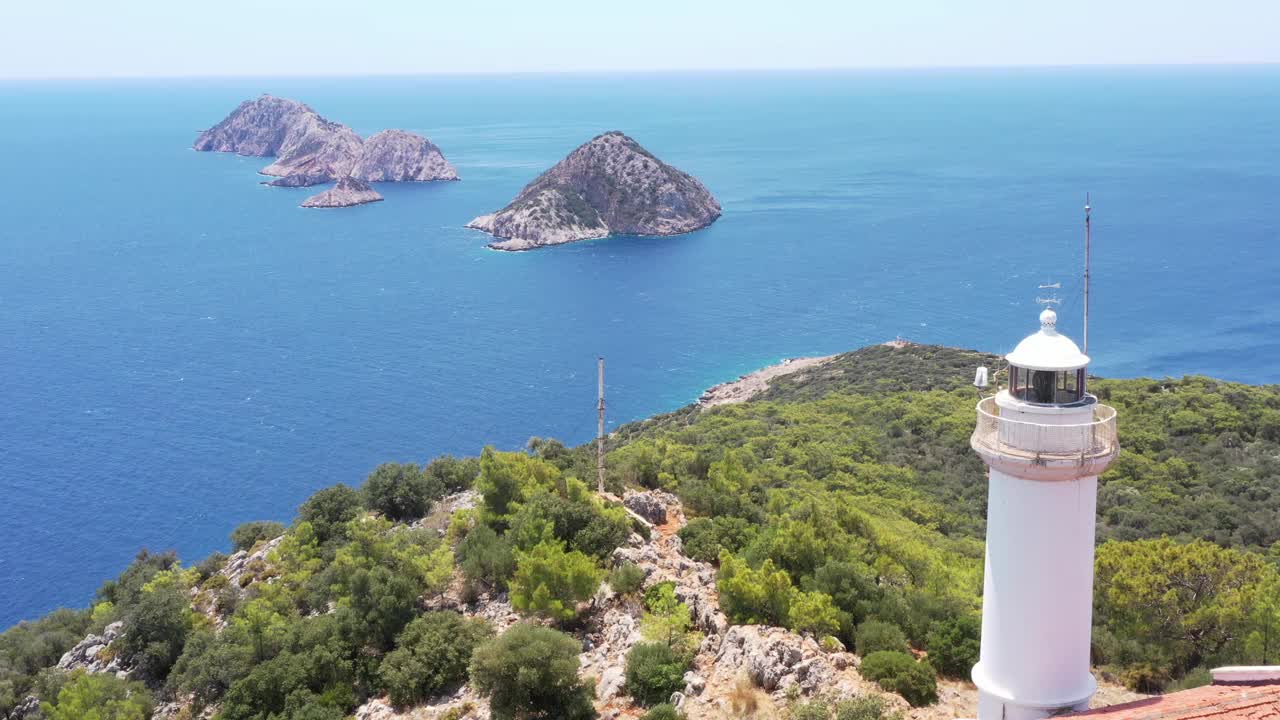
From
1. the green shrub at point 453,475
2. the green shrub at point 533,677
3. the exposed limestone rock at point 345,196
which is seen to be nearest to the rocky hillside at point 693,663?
the green shrub at point 533,677

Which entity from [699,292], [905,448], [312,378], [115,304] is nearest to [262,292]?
[115,304]

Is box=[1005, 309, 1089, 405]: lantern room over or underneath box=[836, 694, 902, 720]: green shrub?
over

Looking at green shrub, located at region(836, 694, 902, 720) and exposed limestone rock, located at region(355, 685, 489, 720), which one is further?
exposed limestone rock, located at region(355, 685, 489, 720)

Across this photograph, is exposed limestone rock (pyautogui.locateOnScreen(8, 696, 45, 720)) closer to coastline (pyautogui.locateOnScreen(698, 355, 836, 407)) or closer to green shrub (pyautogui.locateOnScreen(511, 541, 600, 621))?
green shrub (pyautogui.locateOnScreen(511, 541, 600, 621))

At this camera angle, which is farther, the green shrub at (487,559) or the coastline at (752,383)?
the coastline at (752,383)

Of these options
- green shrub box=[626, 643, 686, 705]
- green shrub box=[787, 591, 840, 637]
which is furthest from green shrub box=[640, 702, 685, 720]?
green shrub box=[787, 591, 840, 637]

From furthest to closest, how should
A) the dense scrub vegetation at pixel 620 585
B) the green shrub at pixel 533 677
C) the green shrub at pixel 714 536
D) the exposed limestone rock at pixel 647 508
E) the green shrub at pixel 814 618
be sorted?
the exposed limestone rock at pixel 647 508 < the green shrub at pixel 714 536 < the green shrub at pixel 814 618 < the dense scrub vegetation at pixel 620 585 < the green shrub at pixel 533 677

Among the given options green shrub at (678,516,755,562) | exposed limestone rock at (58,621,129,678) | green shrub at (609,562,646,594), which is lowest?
exposed limestone rock at (58,621,129,678)

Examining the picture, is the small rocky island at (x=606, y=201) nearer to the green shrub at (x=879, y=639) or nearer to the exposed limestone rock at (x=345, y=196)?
the exposed limestone rock at (x=345, y=196)
